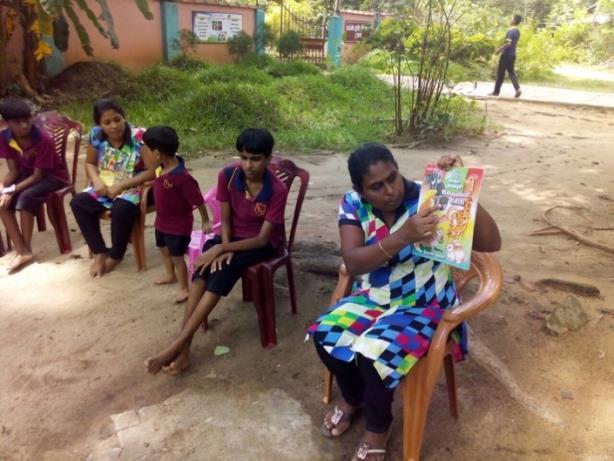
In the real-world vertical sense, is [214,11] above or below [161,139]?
above

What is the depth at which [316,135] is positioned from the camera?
25.8 feet

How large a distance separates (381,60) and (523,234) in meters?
10.8

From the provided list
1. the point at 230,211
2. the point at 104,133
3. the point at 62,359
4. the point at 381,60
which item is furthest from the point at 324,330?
the point at 381,60

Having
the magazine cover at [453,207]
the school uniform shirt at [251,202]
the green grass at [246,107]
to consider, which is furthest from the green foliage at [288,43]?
the magazine cover at [453,207]

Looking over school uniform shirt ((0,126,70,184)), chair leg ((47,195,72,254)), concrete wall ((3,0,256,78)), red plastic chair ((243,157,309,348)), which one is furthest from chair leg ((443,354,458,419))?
concrete wall ((3,0,256,78))

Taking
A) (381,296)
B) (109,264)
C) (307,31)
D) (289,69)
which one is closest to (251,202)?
(381,296)

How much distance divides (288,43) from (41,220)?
1176cm

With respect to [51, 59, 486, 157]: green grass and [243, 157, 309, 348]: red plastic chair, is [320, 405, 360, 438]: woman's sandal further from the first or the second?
[51, 59, 486, 157]: green grass

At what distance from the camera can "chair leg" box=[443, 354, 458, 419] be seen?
2.15 m

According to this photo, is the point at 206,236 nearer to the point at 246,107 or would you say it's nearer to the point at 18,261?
the point at 18,261

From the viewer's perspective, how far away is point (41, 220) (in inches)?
169

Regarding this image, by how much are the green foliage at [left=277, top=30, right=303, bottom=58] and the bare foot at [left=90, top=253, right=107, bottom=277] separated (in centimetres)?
1232

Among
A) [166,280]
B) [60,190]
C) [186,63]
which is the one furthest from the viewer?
[186,63]

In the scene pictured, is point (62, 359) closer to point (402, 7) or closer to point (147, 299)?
point (147, 299)
